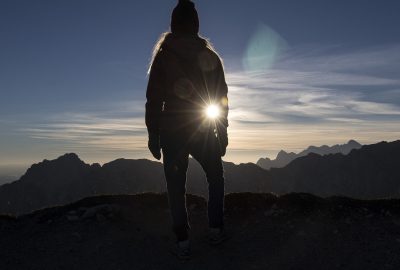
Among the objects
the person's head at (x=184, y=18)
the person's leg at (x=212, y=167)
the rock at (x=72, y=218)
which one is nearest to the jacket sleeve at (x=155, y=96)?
the person's head at (x=184, y=18)

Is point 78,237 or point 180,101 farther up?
point 180,101

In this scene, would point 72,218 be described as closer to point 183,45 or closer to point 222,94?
point 222,94

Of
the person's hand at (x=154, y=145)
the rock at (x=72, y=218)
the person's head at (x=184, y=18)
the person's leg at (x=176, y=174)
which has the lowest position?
the rock at (x=72, y=218)

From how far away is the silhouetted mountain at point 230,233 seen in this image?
25.2ft

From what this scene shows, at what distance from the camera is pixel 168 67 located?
738 centimetres

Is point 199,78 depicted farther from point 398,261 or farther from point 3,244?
point 3,244

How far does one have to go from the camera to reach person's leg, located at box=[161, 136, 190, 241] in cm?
735

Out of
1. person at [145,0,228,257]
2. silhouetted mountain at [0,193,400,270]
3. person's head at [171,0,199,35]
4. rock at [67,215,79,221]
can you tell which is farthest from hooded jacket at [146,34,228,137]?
rock at [67,215,79,221]

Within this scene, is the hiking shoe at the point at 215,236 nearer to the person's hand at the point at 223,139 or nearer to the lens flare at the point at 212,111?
the person's hand at the point at 223,139

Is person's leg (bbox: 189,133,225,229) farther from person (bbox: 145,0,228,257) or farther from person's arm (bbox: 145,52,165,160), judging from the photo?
person's arm (bbox: 145,52,165,160)

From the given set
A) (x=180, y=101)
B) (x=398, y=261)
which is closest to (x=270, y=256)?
(x=398, y=261)

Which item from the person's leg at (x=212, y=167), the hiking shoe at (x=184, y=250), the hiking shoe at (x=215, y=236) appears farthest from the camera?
the hiking shoe at (x=215, y=236)

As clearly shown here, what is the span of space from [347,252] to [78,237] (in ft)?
19.5

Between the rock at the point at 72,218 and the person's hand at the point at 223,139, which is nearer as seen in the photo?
the person's hand at the point at 223,139
